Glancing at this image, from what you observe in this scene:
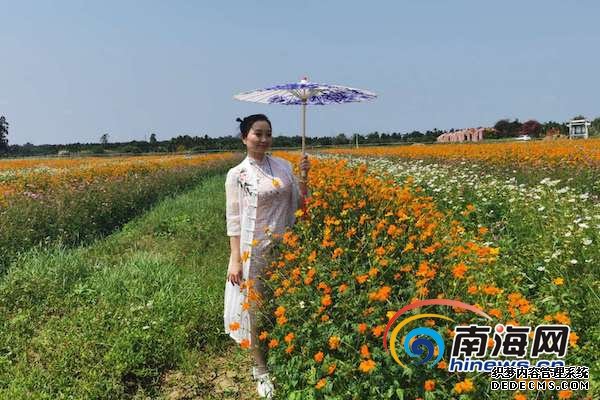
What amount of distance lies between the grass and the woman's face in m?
1.59

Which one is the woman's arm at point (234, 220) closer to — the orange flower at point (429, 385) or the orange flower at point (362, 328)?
the orange flower at point (362, 328)

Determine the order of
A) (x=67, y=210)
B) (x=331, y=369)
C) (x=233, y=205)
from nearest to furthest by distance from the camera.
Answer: (x=331, y=369) → (x=233, y=205) → (x=67, y=210)

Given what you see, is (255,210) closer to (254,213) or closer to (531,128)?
(254,213)

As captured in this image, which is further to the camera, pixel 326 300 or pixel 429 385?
pixel 326 300

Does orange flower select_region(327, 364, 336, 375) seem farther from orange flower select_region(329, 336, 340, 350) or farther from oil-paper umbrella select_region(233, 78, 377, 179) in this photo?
oil-paper umbrella select_region(233, 78, 377, 179)

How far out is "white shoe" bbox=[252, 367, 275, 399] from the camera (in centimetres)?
299

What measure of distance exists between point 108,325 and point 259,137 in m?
2.19

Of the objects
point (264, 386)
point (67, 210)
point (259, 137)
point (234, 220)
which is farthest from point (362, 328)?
point (67, 210)

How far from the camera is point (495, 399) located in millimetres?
2160

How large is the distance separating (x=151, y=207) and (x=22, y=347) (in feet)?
23.4

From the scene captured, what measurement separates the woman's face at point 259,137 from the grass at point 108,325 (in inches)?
62.5

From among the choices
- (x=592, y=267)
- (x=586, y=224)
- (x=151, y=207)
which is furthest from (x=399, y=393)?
(x=151, y=207)

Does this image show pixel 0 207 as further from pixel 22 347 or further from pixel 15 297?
pixel 22 347

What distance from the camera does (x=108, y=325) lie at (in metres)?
4.06
